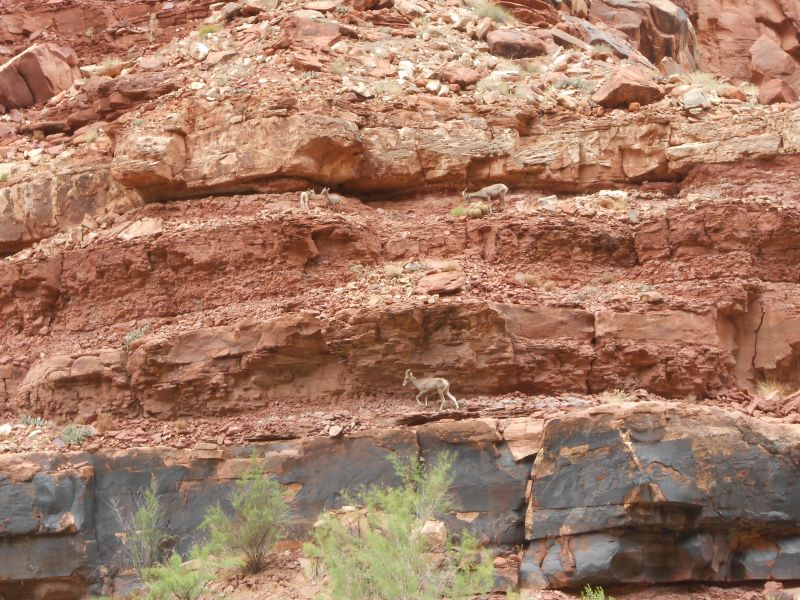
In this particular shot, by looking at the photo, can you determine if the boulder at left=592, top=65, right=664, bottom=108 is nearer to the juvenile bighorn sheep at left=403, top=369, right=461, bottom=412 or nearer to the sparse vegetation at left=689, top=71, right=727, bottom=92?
the sparse vegetation at left=689, top=71, right=727, bottom=92

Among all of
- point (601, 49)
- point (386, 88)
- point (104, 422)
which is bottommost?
point (104, 422)

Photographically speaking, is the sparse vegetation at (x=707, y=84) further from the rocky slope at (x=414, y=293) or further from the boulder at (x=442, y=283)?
the boulder at (x=442, y=283)

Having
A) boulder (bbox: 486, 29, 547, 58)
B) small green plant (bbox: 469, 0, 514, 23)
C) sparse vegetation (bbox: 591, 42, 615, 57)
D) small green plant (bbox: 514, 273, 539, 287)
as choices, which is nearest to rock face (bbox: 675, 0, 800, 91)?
sparse vegetation (bbox: 591, 42, 615, 57)

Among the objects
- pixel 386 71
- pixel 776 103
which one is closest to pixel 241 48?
pixel 386 71

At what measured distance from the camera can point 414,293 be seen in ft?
55.1

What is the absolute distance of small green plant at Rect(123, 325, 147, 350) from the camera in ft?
59.7

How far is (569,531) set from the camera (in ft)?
45.0

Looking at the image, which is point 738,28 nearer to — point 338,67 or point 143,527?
point 338,67

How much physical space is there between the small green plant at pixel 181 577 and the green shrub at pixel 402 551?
1.38 metres

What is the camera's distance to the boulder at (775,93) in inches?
845

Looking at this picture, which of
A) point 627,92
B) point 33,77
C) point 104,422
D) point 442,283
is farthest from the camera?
point 33,77

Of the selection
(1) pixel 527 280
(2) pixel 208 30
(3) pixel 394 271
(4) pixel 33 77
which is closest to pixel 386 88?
(2) pixel 208 30

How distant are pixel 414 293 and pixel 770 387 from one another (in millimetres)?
5388

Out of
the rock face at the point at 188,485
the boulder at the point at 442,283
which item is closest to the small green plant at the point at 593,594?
the rock face at the point at 188,485
